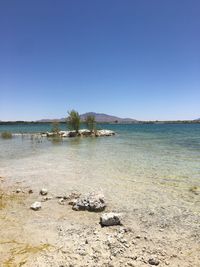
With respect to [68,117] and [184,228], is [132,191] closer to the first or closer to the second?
[184,228]

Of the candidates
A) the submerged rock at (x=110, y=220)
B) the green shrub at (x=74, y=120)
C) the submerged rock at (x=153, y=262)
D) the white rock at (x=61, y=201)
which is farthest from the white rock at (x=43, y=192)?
the green shrub at (x=74, y=120)

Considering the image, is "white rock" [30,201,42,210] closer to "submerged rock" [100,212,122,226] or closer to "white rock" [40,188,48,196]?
"white rock" [40,188,48,196]

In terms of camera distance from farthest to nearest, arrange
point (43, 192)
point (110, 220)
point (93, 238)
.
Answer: point (43, 192) < point (110, 220) < point (93, 238)

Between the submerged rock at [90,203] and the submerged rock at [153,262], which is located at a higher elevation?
the submerged rock at [90,203]

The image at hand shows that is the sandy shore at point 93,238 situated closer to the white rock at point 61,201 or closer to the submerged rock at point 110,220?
the submerged rock at point 110,220

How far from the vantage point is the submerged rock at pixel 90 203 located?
8625 millimetres

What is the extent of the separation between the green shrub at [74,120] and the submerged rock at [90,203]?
140 feet

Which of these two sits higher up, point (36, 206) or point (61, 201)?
point (36, 206)

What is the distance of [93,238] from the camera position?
6.48 metres

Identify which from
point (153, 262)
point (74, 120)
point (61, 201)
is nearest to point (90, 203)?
point (61, 201)

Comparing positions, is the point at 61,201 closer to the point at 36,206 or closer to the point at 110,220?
the point at 36,206

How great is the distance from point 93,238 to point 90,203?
7.43 ft

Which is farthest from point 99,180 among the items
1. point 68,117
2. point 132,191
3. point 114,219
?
point 68,117

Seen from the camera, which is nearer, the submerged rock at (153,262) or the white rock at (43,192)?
the submerged rock at (153,262)
